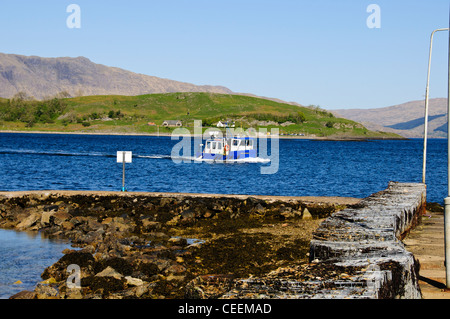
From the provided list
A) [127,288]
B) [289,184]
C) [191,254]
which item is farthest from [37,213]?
[289,184]

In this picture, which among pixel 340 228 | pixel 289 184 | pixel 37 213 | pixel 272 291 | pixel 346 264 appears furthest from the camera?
pixel 289 184

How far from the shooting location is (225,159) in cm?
7712

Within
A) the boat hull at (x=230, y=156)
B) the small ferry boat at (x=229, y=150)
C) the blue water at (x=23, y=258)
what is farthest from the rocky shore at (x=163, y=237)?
the small ferry boat at (x=229, y=150)

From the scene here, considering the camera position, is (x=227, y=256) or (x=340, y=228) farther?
(x=227, y=256)

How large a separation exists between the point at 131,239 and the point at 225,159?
61.1 meters

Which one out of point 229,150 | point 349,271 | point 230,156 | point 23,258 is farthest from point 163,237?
point 229,150

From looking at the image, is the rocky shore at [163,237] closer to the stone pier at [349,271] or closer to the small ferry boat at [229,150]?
the stone pier at [349,271]

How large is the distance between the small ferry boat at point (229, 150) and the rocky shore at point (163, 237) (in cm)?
5199

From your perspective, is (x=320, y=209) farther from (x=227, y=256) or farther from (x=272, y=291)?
(x=272, y=291)

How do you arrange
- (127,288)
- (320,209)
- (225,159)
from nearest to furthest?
(127,288), (320,209), (225,159)

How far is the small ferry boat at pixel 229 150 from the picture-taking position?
77438 mm

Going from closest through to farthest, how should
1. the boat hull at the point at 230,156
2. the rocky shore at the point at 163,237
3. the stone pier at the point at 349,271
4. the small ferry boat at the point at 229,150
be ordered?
the stone pier at the point at 349,271 < the rocky shore at the point at 163,237 < the boat hull at the point at 230,156 < the small ferry boat at the point at 229,150

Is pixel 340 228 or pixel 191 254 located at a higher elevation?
pixel 340 228

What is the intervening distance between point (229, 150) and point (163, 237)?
199ft
